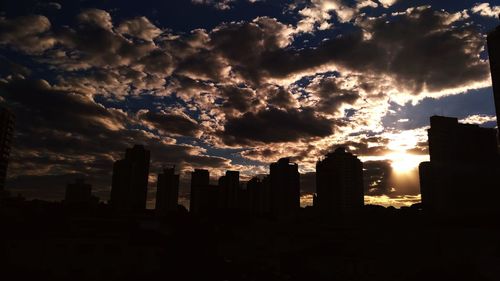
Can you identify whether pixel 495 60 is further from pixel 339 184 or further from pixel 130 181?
pixel 130 181

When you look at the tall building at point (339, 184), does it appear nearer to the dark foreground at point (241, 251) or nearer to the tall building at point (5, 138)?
the dark foreground at point (241, 251)

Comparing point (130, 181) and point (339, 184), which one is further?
point (339, 184)

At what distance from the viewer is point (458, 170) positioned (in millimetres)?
172375

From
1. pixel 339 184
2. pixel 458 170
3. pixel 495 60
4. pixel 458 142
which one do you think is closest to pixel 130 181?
pixel 339 184

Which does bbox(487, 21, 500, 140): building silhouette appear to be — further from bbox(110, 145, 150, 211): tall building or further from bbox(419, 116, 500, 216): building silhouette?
bbox(110, 145, 150, 211): tall building

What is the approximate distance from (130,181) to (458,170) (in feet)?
476

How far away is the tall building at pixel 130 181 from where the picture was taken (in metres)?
178

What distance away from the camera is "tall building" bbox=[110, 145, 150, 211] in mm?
178250

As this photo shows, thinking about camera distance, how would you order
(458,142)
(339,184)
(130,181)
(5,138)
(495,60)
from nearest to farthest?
(495,60) → (5,138) → (458,142) → (130,181) → (339,184)

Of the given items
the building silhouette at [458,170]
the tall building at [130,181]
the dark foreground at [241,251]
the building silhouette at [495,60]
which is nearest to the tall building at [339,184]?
the building silhouette at [458,170]

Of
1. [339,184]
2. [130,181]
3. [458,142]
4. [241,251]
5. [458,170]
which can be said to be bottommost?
[241,251]

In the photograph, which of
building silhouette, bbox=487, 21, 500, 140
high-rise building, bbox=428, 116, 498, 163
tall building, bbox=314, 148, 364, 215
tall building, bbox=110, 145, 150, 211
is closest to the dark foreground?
building silhouette, bbox=487, 21, 500, 140

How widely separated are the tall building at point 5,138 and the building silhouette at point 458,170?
155 m

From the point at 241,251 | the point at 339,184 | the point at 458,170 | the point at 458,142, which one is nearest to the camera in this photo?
the point at 241,251
